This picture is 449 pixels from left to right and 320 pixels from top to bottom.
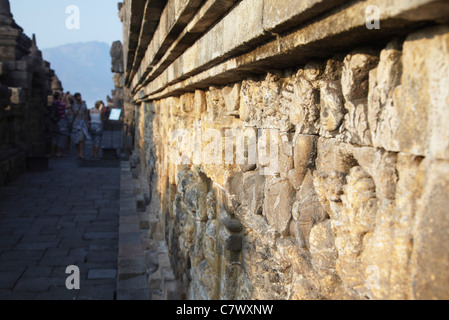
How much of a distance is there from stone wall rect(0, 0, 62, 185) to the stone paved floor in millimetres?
777

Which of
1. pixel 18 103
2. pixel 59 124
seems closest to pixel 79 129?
pixel 59 124

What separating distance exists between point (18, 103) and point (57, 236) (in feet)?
20.0

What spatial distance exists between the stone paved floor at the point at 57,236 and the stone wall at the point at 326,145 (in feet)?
10.3

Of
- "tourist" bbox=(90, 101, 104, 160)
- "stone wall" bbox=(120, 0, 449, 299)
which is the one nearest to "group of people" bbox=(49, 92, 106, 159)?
"tourist" bbox=(90, 101, 104, 160)

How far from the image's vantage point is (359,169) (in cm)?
107

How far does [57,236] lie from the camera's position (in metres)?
6.62

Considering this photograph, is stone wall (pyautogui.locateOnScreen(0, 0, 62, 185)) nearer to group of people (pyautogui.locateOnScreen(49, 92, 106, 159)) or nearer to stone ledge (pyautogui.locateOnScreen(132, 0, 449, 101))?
group of people (pyautogui.locateOnScreen(49, 92, 106, 159))

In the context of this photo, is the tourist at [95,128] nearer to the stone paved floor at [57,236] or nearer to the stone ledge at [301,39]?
the stone paved floor at [57,236]

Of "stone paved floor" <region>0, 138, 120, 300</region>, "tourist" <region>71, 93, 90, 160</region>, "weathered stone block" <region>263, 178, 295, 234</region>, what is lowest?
"stone paved floor" <region>0, 138, 120, 300</region>

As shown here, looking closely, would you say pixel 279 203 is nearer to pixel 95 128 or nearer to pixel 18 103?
pixel 18 103

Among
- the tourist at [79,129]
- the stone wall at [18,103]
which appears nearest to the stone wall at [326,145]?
the stone wall at [18,103]

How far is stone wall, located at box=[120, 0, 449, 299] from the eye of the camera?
783mm
